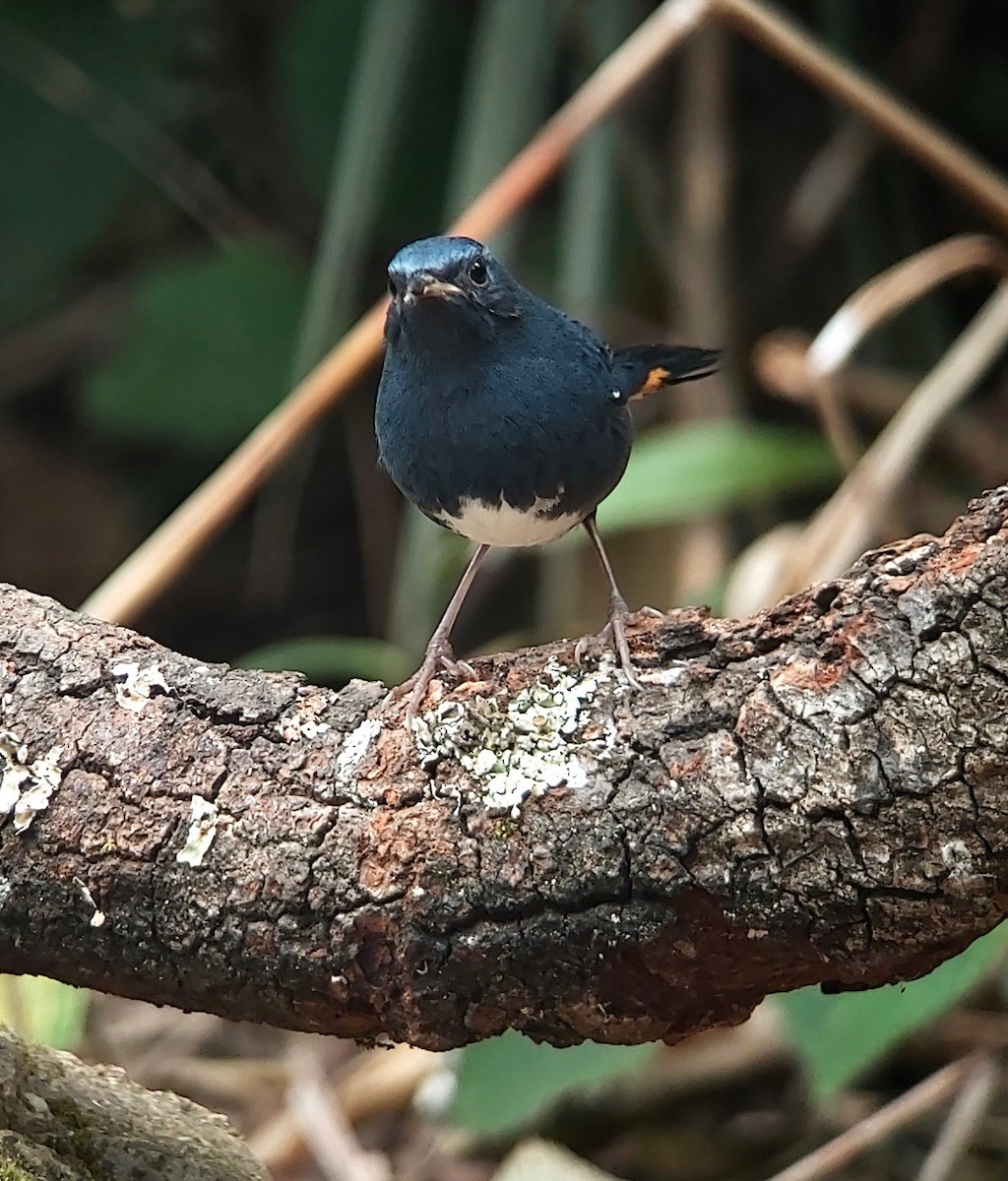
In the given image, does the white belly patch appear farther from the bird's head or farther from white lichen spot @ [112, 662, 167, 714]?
white lichen spot @ [112, 662, 167, 714]

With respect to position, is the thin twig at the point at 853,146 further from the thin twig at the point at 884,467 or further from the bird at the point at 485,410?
the bird at the point at 485,410

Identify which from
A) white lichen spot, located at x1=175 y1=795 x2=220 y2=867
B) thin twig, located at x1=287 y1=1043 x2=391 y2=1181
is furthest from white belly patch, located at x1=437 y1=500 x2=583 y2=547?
thin twig, located at x1=287 y1=1043 x2=391 y2=1181

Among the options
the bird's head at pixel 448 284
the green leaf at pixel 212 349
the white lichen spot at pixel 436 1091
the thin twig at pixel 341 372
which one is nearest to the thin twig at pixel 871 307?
the thin twig at pixel 341 372

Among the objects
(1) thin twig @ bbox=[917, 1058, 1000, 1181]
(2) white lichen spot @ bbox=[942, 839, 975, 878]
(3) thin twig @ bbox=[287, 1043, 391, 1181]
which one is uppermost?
(3) thin twig @ bbox=[287, 1043, 391, 1181]

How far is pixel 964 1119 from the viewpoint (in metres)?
A: 2.15

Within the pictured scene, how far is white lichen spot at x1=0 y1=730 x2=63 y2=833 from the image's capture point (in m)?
1.35

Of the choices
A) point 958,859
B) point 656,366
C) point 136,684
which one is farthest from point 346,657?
point 958,859

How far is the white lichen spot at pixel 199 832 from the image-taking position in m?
1.31

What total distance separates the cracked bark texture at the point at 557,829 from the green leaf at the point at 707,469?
118cm

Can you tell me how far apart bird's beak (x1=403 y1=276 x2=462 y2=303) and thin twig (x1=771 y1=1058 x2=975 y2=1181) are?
49.7 inches

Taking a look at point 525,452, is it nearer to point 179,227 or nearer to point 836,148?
point 836,148

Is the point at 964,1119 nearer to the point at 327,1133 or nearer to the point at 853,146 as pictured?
the point at 327,1133

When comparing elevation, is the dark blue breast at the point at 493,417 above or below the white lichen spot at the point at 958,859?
above

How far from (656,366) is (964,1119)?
1.20 m
